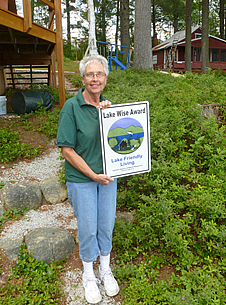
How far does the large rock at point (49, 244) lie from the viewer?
3078 mm

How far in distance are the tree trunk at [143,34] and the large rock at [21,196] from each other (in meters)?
7.63

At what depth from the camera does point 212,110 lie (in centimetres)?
516

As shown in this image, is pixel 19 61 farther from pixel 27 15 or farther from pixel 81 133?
pixel 81 133

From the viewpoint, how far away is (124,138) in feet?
7.57

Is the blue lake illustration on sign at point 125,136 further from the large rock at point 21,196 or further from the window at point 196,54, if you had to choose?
the window at point 196,54

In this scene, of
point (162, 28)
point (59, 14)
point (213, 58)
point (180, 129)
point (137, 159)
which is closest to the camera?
point (137, 159)

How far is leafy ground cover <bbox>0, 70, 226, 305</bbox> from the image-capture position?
8.56 ft

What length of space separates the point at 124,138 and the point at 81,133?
15.2 inches

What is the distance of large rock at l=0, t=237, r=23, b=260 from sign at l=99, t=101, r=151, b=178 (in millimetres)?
1710

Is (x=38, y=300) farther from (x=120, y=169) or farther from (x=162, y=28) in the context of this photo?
(x=162, y=28)

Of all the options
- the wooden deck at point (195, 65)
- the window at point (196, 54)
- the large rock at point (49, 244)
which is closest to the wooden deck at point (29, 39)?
the large rock at point (49, 244)

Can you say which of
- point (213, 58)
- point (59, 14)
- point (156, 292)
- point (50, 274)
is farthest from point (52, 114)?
point (213, 58)

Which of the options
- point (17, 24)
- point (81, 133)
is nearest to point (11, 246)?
point (81, 133)

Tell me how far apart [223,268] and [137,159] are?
4.99ft
